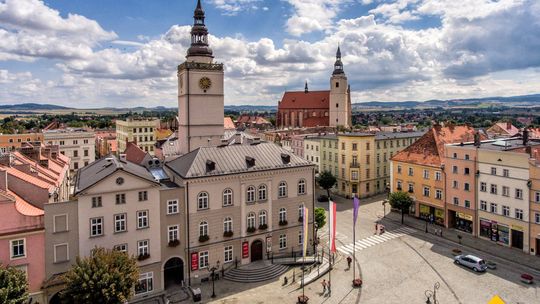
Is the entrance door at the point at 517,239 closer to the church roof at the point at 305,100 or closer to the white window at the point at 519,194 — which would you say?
the white window at the point at 519,194

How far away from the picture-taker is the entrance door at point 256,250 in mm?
40000

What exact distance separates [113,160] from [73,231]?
9.35 m

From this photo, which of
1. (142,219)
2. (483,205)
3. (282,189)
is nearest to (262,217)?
(282,189)

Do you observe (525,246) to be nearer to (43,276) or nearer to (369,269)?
(369,269)

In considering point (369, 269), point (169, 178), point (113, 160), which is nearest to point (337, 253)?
point (369, 269)

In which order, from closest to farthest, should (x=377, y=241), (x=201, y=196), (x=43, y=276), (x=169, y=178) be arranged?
1. (x=43, y=276)
2. (x=201, y=196)
3. (x=169, y=178)
4. (x=377, y=241)

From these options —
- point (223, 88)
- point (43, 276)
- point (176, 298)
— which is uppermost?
point (223, 88)

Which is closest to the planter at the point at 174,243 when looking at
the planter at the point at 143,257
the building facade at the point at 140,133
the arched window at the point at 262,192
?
the planter at the point at 143,257

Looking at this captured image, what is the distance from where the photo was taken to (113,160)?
38.7 meters

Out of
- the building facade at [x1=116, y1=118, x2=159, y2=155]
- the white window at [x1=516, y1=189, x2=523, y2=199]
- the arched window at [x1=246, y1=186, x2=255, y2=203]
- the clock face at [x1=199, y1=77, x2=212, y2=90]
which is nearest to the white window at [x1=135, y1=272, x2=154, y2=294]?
the arched window at [x1=246, y1=186, x2=255, y2=203]

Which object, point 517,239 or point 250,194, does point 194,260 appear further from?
point 517,239

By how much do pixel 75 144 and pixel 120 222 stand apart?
63413mm

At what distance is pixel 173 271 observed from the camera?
3697cm

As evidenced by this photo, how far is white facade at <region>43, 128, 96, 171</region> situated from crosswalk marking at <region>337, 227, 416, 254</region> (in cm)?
6813
